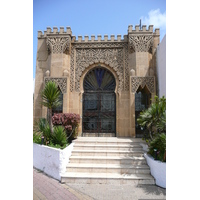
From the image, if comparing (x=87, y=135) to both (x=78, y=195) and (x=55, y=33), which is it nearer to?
(x=78, y=195)

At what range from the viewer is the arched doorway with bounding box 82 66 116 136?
357 inches

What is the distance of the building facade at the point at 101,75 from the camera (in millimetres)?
8680

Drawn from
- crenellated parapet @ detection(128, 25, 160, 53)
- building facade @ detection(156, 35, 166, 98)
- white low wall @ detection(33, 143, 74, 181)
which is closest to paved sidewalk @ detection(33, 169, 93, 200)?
white low wall @ detection(33, 143, 74, 181)

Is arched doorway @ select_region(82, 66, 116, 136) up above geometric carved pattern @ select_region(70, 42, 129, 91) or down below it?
below

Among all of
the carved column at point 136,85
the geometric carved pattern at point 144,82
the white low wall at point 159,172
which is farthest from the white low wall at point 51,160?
the geometric carved pattern at point 144,82

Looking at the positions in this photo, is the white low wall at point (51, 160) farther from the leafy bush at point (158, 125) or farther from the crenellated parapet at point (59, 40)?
the crenellated parapet at point (59, 40)

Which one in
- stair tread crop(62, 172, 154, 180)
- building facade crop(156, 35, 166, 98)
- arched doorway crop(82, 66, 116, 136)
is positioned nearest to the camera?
stair tread crop(62, 172, 154, 180)

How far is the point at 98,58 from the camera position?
361 inches

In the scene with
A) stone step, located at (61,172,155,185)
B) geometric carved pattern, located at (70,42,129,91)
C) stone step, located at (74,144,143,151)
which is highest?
geometric carved pattern, located at (70,42,129,91)

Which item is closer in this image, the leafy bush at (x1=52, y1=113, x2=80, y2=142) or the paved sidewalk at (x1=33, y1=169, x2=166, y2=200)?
the paved sidewalk at (x1=33, y1=169, x2=166, y2=200)

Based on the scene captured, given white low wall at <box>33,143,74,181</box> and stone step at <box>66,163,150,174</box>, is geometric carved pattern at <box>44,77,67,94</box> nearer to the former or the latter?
white low wall at <box>33,143,74,181</box>

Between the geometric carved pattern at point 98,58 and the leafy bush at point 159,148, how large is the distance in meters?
4.26

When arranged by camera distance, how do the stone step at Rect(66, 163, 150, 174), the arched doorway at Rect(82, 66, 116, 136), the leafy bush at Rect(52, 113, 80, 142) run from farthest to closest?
the arched doorway at Rect(82, 66, 116, 136) < the leafy bush at Rect(52, 113, 80, 142) < the stone step at Rect(66, 163, 150, 174)
